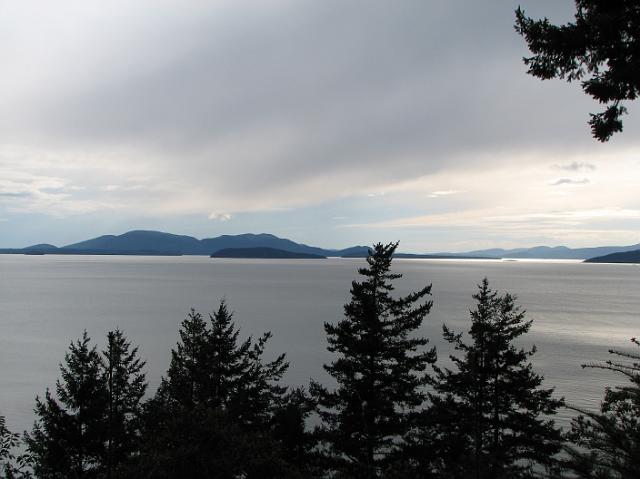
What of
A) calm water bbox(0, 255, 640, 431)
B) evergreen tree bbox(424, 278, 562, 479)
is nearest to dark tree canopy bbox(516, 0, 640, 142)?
evergreen tree bbox(424, 278, 562, 479)

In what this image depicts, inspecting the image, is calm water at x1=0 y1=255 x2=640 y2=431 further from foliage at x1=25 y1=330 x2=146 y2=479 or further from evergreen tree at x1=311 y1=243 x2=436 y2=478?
evergreen tree at x1=311 y1=243 x2=436 y2=478

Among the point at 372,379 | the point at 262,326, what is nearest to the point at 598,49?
the point at 372,379

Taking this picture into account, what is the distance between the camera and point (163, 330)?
7344cm

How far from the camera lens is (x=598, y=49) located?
7.46m

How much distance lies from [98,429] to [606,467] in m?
21.4

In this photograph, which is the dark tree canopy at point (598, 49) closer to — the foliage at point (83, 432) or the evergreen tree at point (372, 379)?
the evergreen tree at point (372, 379)

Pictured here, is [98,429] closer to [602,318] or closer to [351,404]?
[351,404]

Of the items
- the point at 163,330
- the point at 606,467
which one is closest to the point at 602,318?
the point at 163,330

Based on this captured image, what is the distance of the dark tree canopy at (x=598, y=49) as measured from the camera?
7.00 m

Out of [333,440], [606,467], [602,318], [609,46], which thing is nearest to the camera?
[606,467]

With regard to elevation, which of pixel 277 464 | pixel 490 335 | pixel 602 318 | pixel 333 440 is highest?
pixel 490 335

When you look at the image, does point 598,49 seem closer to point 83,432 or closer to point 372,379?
point 372,379

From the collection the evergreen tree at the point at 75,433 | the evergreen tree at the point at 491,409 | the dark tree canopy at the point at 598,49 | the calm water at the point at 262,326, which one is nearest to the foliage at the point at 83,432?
the evergreen tree at the point at 75,433

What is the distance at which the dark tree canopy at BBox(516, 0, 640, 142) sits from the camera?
7004 millimetres
